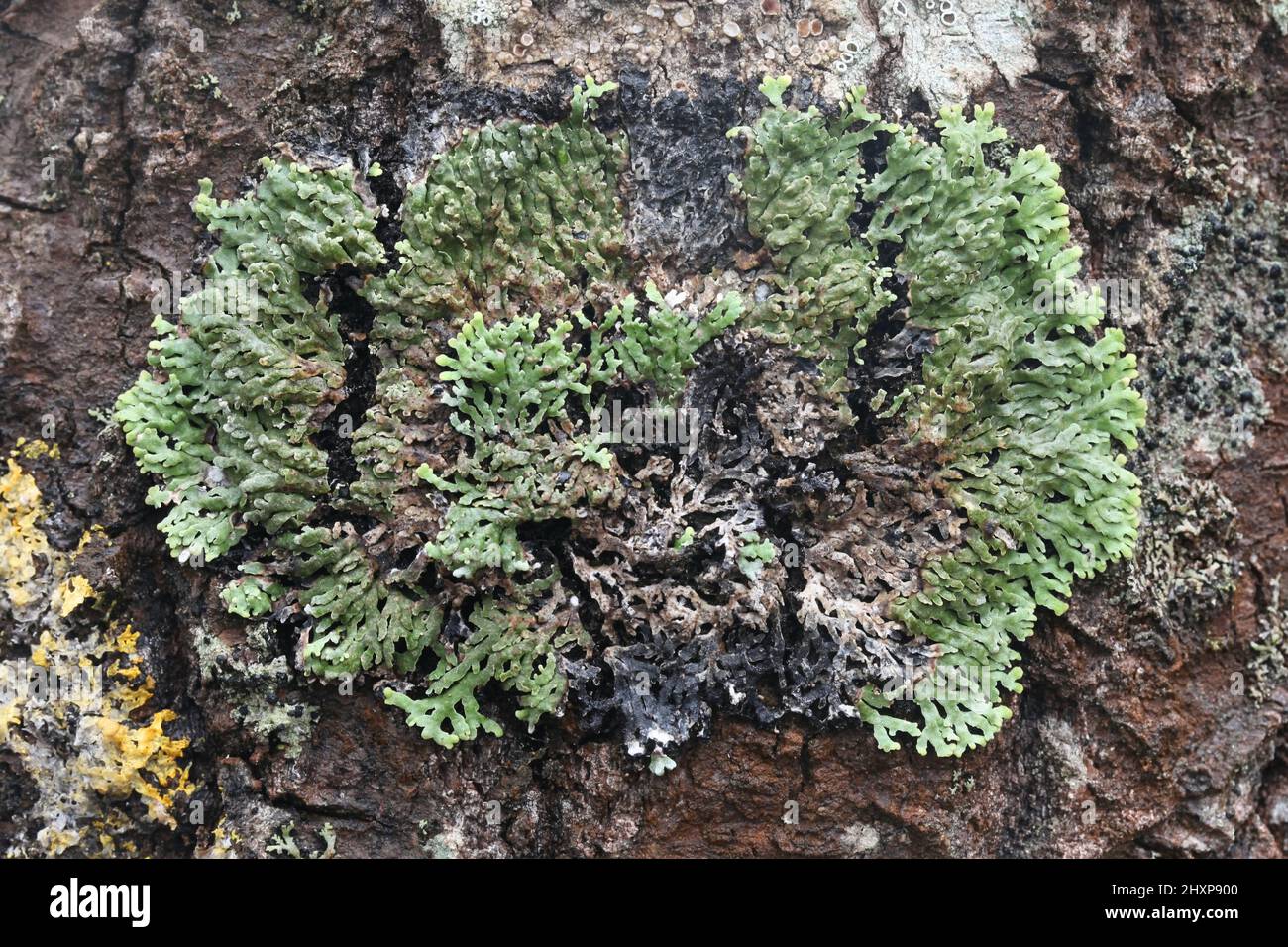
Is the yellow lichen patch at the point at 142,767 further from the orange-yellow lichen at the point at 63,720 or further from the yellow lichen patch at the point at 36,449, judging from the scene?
the yellow lichen patch at the point at 36,449

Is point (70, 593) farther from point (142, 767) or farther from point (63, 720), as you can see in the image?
point (142, 767)

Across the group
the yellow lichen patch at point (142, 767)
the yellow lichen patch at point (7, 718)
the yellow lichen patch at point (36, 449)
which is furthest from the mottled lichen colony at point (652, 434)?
the yellow lichen patch at point (7, 718)

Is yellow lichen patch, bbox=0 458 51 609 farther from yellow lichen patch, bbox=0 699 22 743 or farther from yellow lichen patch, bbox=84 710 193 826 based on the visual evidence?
yellow lichen patch, bbox=84 710 193 826

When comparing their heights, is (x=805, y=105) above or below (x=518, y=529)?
above

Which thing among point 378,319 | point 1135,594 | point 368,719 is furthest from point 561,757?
point 1135,594

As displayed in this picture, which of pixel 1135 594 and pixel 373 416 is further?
pixel 1135 594

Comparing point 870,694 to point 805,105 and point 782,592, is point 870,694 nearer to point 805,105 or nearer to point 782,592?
point 782,592
